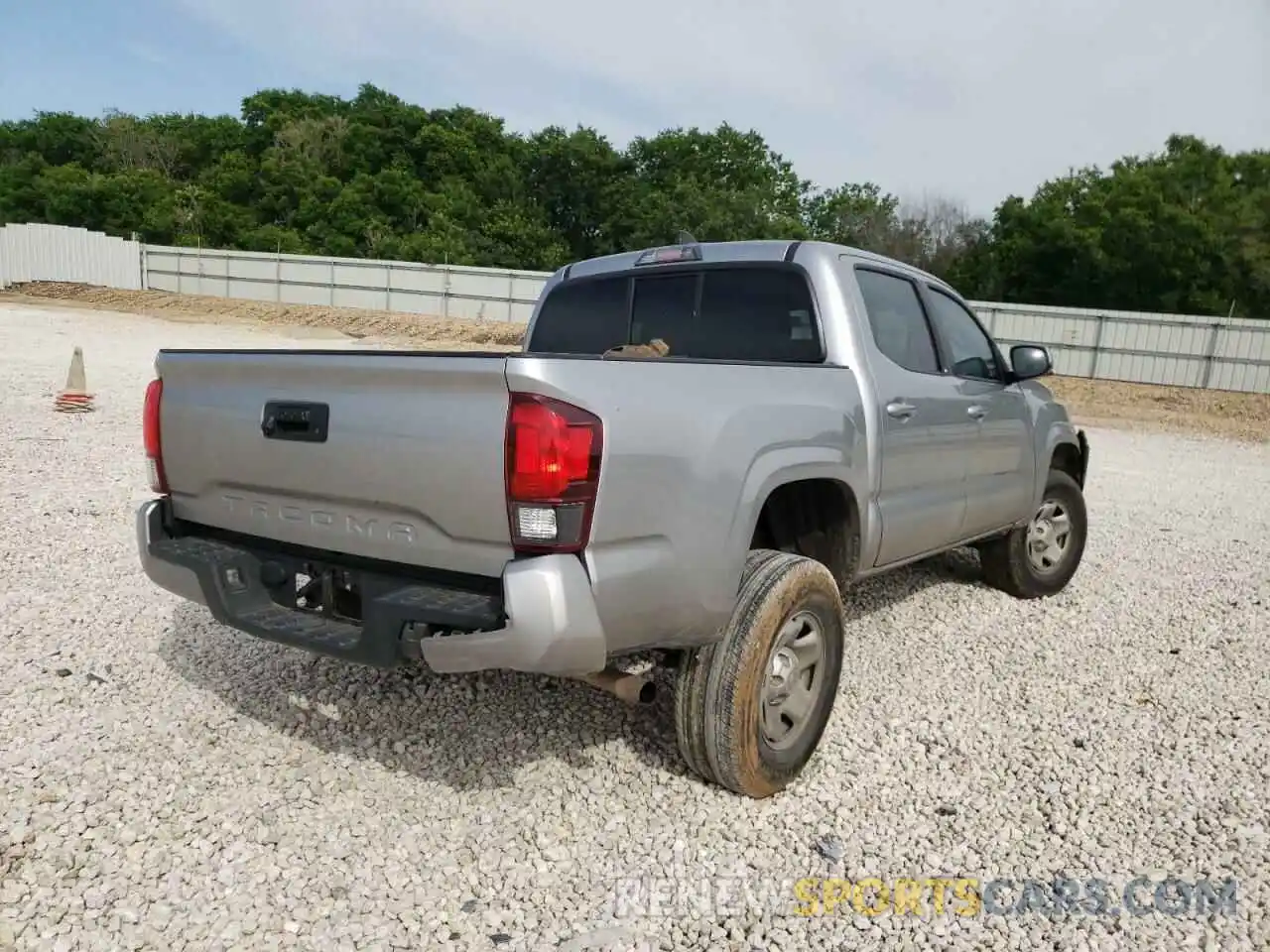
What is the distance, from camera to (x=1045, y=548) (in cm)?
542

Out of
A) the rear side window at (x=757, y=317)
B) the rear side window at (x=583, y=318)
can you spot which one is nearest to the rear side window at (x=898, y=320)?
the rear side window at (x=757, y=317)

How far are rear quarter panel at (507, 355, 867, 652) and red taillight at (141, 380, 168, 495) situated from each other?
162cm

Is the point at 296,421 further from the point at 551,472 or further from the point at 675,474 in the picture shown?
the point at 675,474

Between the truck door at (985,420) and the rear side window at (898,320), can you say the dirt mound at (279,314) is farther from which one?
the rear side window at (898,320)

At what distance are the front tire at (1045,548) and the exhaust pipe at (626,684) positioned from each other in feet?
10.1

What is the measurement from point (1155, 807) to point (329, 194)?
175 ft

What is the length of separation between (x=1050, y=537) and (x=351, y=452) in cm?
443

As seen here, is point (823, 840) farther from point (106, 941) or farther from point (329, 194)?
point (329, 194)

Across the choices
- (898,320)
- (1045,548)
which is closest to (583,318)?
(898,320)

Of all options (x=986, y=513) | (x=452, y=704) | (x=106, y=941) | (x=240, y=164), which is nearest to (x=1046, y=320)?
(x=986, y=513)

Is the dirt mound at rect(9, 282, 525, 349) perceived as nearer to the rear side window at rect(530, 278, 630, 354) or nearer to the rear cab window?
the rear side window at rect(530, 278, 630, 354)

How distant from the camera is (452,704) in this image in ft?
11.8

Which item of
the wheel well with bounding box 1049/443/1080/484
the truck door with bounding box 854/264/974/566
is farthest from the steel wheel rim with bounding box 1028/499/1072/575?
the truck door with bounding box 854/264/974/566

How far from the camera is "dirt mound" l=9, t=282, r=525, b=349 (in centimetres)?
3067
